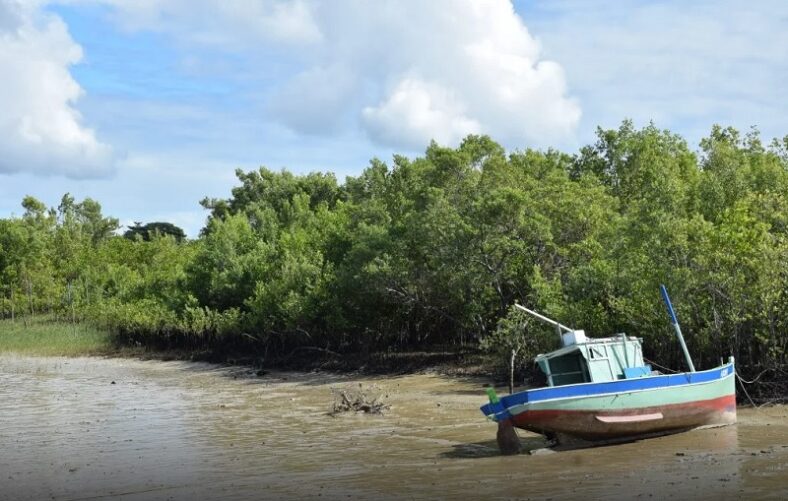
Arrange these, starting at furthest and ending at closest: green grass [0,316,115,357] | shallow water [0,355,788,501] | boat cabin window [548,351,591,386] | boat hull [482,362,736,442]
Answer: green grass [0,316,115,357] → boat cabin window [548,351,591,386] → boat hull [482,362,736,442] → shallow water [0,355,788,501]

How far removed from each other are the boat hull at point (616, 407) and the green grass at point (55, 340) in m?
45.7

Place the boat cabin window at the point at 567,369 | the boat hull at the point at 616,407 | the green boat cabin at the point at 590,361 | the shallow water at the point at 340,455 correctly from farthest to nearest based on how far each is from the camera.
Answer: the boat cabin window at the point at 567,369 < the green boat cabin at the point at 590,361 < the boat hull at the point at 616,407 < the shallow water at the point at 340,455

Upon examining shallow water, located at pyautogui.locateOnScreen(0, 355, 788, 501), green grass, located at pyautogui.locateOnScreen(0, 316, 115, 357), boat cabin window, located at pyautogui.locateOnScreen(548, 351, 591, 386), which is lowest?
shallow water, located at pyautogui.locateOnScreen(0, 355, 788, 501)

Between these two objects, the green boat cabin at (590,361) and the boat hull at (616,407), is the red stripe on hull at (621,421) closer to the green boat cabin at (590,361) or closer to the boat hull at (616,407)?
the boat hull at (616,407)

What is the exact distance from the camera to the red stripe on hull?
17.6 metres

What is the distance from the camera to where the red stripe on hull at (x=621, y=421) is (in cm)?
1756

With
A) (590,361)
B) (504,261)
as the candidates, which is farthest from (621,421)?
(504,261)

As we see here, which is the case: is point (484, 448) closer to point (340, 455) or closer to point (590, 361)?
point (590, 361)

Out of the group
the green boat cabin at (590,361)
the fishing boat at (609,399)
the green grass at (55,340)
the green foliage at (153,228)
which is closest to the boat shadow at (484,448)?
the fishing boat at (609,399)

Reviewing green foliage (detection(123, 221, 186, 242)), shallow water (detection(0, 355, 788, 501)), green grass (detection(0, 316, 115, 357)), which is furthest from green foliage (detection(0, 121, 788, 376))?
green foliage (detection(123, 221, 186, 242))

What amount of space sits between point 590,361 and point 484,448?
291 centimetres

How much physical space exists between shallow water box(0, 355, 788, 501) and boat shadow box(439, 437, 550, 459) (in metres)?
0.05

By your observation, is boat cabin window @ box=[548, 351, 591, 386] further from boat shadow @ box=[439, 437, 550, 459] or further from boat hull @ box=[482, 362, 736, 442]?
boat shadow @ box=[439, 437, 550, 459]

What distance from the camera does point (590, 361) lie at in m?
18.6
